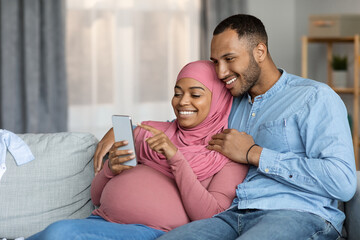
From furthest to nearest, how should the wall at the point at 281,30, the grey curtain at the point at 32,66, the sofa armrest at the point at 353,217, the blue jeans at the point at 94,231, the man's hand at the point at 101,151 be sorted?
the wall at the point at 281,30
the grey curtain at the point at 32,66
the man's hand at the point at 101,151
the sofa armrest at the point at 353,217
the blue jeans at the point at 94,231

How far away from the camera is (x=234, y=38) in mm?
1842

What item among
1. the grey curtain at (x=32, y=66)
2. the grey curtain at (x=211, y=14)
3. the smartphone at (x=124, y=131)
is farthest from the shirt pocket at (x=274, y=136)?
the grey curtain at (x=211, y=14)

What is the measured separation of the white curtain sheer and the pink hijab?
2155 millimetres

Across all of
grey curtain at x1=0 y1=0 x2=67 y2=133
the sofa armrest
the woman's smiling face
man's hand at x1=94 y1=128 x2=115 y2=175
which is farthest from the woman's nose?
grey curtain at x1=0 y1=0 x2=67 y2=133

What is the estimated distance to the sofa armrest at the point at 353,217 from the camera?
1.77m

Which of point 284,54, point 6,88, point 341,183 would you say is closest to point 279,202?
point 341,183

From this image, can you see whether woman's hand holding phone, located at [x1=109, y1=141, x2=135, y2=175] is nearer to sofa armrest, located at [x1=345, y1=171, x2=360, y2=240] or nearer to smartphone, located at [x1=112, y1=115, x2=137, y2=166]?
smartphone, located at [x1=112, y1=115, x2=137, y2=166]

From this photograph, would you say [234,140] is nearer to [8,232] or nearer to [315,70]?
[8,232]

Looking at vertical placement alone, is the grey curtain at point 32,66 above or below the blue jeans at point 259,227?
above

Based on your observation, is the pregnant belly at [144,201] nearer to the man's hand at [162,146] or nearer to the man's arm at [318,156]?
the man's hand at [162,146]

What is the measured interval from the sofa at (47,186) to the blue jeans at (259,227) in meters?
0.29

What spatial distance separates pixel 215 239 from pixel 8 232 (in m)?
0.84

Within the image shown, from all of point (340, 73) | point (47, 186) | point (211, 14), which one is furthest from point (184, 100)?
point (211, 14)

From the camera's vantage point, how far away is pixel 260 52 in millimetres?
1891
